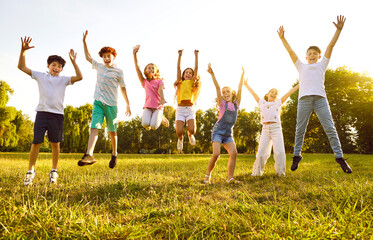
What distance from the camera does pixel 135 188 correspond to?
5.29 m

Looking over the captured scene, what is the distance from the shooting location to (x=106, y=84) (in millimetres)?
6207

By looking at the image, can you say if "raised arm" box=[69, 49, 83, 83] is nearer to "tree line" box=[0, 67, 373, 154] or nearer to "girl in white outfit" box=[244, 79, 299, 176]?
"girl in white outfit" box=[244, 79, 299, 176]

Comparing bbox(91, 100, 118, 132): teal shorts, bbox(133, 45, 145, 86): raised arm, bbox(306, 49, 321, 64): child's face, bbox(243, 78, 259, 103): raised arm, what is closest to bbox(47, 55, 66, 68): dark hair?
bbox(91, 100, 118, 132): teal shorts

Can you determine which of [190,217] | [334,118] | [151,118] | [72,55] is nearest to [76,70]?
[72,55]

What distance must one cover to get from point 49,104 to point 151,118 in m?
2.45

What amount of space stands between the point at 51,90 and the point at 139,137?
55543 mm

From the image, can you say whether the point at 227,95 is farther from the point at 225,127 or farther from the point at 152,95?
the point at 152,95

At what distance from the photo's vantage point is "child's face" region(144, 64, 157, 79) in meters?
7.20

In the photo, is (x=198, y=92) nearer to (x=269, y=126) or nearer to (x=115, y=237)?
(x=269, y=126)

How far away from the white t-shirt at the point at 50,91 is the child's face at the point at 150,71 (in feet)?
7.16

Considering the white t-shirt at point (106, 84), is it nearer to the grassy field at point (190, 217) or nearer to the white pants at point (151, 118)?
the white pants at point (151, 118)

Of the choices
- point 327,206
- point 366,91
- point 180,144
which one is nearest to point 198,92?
point 180,144

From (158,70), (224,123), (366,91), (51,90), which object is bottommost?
(224,123)

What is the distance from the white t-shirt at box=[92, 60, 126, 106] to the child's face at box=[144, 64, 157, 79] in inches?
39.8
